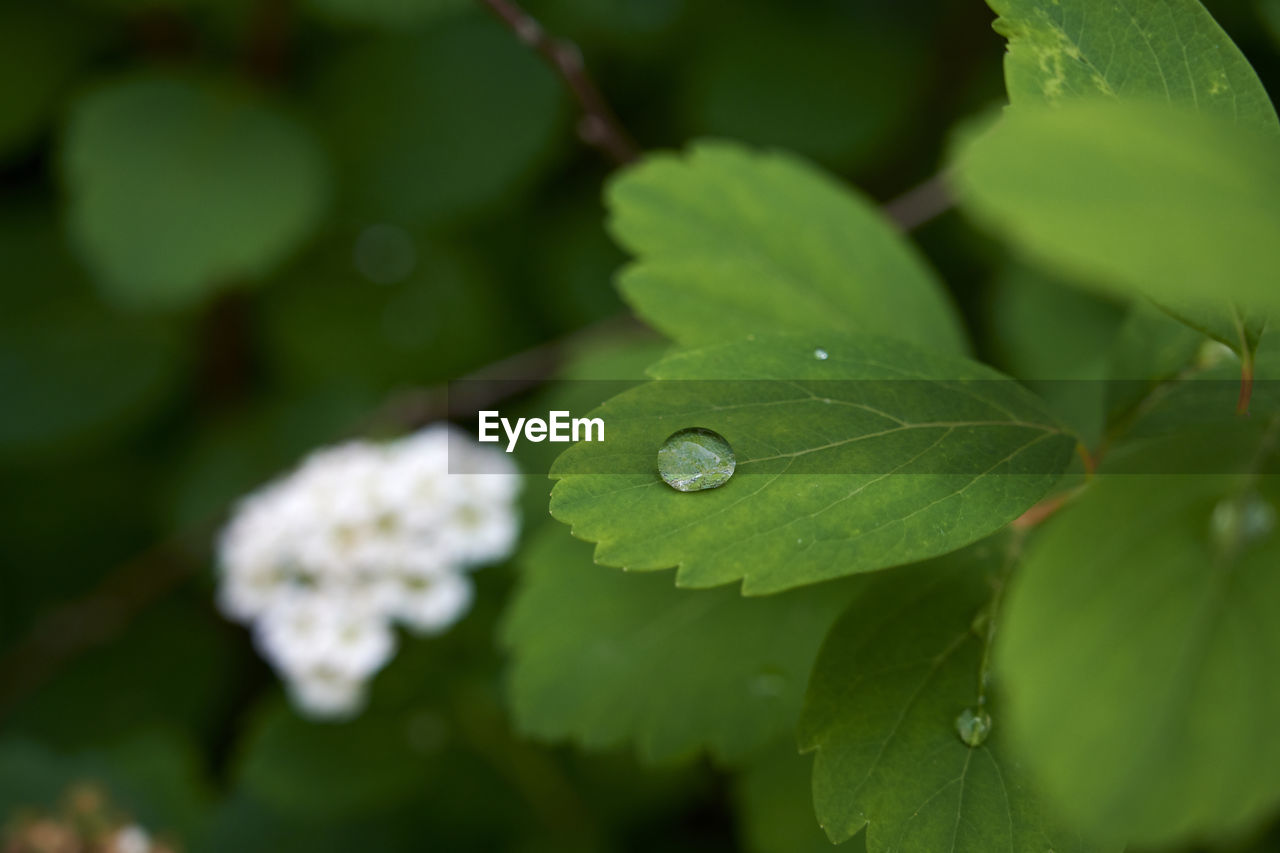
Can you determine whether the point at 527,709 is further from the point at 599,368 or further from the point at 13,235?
the point at 13,235

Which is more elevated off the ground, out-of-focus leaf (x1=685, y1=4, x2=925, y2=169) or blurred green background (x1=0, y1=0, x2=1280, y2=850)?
out-of-focus leaf (x1=685, y1=4, x2=925, y2=169)

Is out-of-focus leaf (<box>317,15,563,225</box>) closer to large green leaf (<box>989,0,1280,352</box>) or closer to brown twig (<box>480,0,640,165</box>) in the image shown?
brown twig (<box>480,0,640,165</box>)

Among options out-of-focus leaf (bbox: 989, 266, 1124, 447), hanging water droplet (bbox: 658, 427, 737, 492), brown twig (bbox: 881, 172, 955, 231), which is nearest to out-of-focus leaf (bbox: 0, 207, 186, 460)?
brown twig (bbox: 881, 172, 955, 231)

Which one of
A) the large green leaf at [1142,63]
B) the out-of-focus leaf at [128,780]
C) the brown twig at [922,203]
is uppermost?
the large green leaf at [1142,63]

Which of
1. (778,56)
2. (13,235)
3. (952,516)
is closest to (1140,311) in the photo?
(952,516)

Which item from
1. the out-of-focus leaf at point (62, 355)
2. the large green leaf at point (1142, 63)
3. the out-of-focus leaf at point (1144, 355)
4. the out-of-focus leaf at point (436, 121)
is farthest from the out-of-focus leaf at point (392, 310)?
the large green leaf at point (1142, 63)

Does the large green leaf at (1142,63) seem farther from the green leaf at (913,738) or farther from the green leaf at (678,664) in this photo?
the green leaf at (678,664)

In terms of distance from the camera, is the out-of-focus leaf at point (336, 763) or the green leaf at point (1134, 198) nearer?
the green leaf at point (1134, 198)
